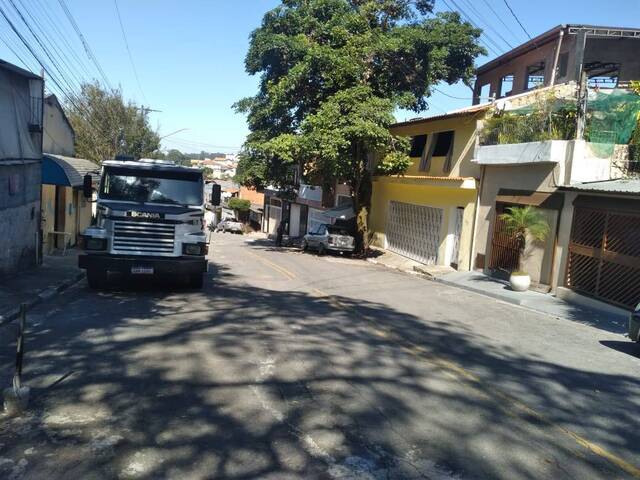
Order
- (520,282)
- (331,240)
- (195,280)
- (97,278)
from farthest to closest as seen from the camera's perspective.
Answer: (331,240)
(520,282)
(195,280)
(97,278)

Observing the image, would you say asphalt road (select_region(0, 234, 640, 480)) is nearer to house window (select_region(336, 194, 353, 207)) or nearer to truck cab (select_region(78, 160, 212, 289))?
truck cab (select_region(78, 160, 212, 289))

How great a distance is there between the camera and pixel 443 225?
72.7 ft

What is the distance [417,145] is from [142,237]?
17.0 metres

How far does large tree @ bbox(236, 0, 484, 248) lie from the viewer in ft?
75.2

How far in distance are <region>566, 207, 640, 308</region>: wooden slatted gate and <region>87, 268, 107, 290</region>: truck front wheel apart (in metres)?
11.4

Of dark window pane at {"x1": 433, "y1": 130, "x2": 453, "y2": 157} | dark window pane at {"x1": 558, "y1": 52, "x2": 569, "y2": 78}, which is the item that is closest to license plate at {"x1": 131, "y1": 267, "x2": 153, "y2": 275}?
dark window pane at {"x1": 433, "y1": 130, "x2": 453, "y2": 157}

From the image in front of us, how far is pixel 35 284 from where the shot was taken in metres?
12.0

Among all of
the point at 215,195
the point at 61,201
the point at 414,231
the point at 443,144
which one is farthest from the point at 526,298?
the point at 61,201

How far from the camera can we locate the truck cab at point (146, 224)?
36.9 ft

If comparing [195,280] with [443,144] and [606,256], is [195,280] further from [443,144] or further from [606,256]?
[443,144]

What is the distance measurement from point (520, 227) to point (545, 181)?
1467 mm

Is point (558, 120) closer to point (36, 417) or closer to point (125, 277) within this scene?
point (125, 277)

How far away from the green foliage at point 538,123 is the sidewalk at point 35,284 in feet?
43.0

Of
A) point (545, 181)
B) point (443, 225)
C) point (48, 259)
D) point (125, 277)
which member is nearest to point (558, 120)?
point (545, 181)
